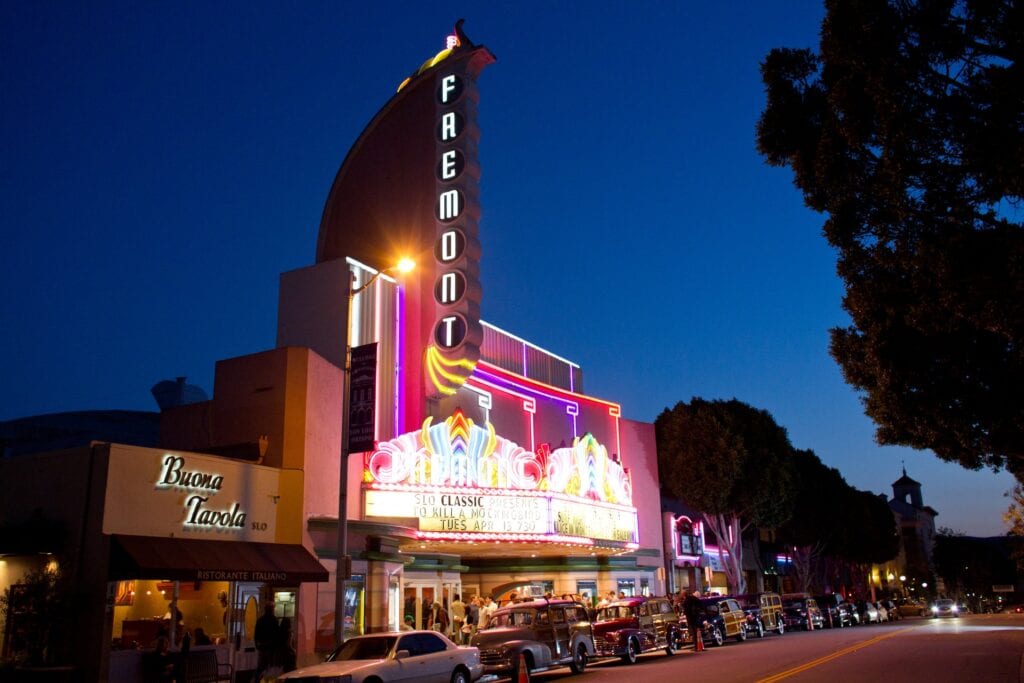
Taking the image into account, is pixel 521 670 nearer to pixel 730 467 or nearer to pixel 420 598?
pixel 420 598

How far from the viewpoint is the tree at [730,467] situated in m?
44.2

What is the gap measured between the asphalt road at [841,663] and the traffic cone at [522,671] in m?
1.36

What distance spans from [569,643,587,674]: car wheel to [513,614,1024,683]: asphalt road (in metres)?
0.24

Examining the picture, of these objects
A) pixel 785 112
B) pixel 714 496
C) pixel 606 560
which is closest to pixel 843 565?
pixel 714 496

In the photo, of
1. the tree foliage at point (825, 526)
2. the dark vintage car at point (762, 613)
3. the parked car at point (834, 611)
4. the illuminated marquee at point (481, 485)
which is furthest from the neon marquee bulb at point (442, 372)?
the tree foliage at point (825, 526)

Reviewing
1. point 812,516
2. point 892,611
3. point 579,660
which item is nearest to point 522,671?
point 579,660

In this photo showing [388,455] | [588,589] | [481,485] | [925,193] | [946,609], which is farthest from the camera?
[946,609]

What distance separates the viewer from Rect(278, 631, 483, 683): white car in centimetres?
1402

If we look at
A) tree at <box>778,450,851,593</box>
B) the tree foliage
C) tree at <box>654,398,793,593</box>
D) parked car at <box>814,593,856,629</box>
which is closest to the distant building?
the tree foliage

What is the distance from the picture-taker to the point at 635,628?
23953 mm

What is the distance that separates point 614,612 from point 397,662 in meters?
11.2

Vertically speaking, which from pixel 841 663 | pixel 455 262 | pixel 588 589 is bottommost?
pixel 841 663

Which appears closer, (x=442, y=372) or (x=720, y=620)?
(x=442, y=372)

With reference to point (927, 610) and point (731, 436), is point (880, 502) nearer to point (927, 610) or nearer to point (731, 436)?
point (927, 610)
